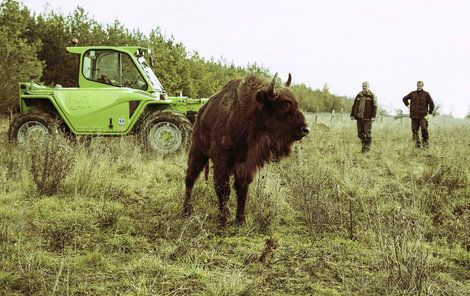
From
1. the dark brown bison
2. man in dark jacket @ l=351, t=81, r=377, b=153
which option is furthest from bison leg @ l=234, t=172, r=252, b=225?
man in dark jacket @ l=351, t=81, r=377, b=153

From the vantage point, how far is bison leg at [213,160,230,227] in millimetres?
4984

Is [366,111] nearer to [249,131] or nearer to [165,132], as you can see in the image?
[165,132]

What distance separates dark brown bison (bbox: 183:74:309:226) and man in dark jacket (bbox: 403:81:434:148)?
8653 mm

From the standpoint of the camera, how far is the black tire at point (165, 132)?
9.45m

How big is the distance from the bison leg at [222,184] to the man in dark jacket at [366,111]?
7619 mm

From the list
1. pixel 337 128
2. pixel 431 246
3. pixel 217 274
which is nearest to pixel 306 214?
pixel 431 246

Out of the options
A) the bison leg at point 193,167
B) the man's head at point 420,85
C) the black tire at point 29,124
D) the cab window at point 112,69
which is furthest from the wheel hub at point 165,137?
the man's head at point 420,85

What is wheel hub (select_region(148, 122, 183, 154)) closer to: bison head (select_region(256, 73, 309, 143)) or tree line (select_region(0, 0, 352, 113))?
bison head (select_region(256, 73, 309, 143))

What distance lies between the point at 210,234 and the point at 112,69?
694 cm

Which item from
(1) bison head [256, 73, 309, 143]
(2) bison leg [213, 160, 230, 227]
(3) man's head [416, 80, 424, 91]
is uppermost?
(3) man's head [416, 80, 424, 91]

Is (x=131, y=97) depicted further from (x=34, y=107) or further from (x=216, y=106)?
(x=216, y=106)

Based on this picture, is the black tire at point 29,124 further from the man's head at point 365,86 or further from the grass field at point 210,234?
the man's head at point 365,86

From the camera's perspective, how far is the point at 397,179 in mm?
8016

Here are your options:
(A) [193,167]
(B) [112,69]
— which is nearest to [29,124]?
(B) [112,69]
